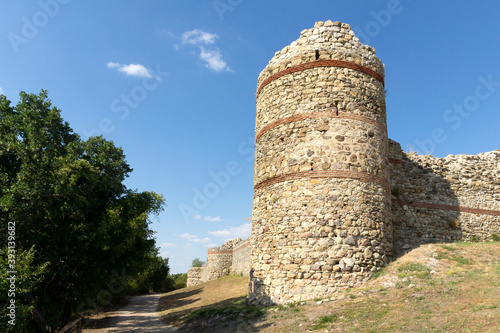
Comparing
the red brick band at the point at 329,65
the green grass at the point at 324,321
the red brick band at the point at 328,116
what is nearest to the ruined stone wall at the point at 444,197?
the red brick band at the point at 328,116

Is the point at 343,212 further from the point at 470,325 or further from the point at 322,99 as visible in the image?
the point at 470,325

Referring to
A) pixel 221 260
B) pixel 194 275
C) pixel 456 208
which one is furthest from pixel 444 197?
pixel 194 275

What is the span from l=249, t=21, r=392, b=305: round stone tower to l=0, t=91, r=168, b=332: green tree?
197 inches

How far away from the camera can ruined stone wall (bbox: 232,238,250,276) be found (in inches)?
1113

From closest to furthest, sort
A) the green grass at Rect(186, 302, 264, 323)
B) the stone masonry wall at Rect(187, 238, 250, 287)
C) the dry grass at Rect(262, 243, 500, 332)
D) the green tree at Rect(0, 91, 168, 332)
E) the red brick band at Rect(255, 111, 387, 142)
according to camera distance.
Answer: the dry grass at Rect(262, 243, 500, 332), the green tree at Rect(0, 91, 168, 332), the green grass at Rect(186, 302, 264, 323), the red brick band at Rect(255, 111, 387, 142), the stone masonry wall at Rect(187, 238, 250, 287)

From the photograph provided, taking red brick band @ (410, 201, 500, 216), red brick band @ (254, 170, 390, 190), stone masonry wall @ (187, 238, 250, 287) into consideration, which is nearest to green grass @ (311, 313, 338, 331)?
red brick band @ (254, 170, 390, 190)

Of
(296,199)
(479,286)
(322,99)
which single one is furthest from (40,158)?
(479,286)

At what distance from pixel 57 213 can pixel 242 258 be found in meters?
21.8

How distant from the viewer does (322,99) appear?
430 inches

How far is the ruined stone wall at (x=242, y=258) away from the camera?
28.3 metres

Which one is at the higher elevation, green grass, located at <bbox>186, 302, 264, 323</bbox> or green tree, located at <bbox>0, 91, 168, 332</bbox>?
green tree, located at <bbox>0, 91, 168, 332</bbox>

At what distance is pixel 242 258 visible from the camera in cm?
3006

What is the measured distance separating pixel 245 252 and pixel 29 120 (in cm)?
2201

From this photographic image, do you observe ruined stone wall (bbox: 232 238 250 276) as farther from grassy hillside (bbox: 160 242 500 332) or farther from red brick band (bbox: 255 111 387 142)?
red brick band (bbox: 255 111 387 142)
